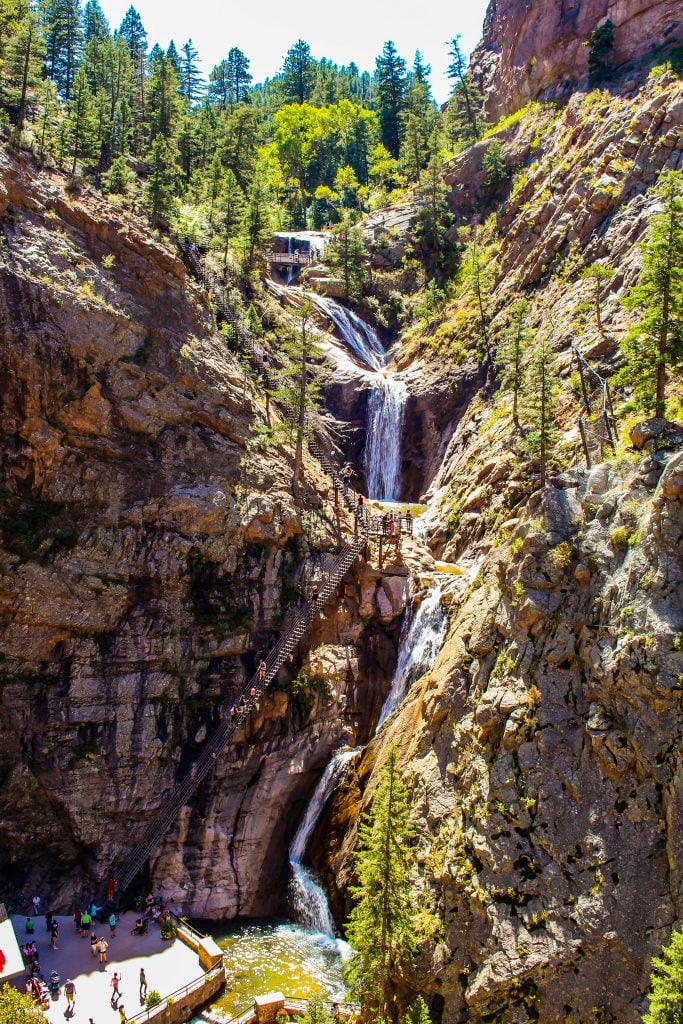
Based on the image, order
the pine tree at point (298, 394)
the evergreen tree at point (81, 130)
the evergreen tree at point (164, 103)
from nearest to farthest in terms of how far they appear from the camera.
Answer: the pine tree at point (298, 394)
the evergreen tree at point (81, 130)
the evergreen tree at point (164, 103)

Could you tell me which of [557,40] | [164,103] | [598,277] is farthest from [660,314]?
[164,103]

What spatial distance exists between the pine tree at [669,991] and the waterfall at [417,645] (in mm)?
16613

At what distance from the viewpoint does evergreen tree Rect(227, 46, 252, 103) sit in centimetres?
9350

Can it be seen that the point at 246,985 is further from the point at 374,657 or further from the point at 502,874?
the point at 374,657

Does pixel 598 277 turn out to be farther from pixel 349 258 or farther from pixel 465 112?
pixel 465 112

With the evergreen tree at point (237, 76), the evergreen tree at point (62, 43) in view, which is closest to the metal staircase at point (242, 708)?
the evergreen tree at point (62, 43)

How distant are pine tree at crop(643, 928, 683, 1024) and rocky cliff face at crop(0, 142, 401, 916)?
58.5ft

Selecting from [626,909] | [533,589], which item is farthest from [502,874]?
[533,589]

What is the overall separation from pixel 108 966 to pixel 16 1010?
5368 mm

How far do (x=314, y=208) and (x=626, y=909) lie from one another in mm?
79368

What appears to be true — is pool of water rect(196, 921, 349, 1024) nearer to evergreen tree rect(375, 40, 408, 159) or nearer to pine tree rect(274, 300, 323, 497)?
pine tree rect(274, 300, 323, 497)

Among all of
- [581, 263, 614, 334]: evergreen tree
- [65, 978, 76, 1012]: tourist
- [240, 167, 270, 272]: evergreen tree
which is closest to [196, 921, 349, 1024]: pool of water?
[65, 978, 76, 1012]: tourist

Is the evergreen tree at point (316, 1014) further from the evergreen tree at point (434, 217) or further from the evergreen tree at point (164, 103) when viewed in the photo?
the evergreen tree at point (164, 103)

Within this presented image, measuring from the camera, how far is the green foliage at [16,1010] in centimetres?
1980
